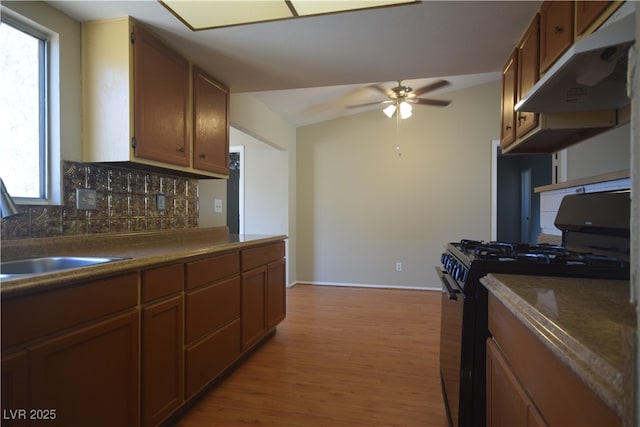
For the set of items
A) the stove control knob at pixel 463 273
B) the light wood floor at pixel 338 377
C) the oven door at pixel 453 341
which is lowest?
the light wood floor at pixel 338 377

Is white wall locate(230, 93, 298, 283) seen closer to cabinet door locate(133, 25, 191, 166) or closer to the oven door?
cabinet door locate(133, 25, 191, 166)

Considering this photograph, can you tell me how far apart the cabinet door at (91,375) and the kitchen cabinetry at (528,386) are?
4.43 ft

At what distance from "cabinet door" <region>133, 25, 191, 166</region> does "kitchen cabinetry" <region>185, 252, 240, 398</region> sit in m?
0.73

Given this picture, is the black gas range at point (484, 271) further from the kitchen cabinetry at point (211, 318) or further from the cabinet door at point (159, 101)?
the cabinet door at point (159, 101)

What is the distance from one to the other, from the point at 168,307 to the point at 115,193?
89 cm

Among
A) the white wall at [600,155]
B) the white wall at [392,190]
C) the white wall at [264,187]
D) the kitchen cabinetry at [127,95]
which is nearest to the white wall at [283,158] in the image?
the white wall at [264,187]

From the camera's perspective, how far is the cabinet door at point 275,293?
2.74 metres

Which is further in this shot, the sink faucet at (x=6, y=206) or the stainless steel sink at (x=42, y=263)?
the stainless steel sink at (x=42, y=263)

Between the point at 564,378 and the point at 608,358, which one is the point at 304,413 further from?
the point at 608,358

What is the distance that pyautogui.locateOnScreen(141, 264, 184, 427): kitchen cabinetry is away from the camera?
144cm

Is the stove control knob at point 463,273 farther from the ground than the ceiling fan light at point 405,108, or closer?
closer

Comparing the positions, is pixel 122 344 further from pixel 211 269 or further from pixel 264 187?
pixel 264 187

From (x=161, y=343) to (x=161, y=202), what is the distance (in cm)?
117

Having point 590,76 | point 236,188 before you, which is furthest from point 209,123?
point 236,188
